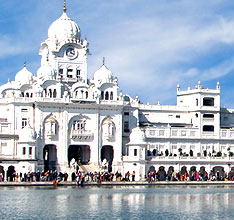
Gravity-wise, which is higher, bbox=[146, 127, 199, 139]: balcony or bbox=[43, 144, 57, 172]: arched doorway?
bbox=[146, 127, 199, 139]: balcony

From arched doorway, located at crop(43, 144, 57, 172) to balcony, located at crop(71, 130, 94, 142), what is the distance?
2.79 meters

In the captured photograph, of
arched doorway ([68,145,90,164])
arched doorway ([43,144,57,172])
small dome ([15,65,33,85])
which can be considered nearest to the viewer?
arched doorway ([43,144,57,172])

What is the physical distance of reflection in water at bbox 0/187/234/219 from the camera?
5312cm

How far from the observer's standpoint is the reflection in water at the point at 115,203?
53.1 m

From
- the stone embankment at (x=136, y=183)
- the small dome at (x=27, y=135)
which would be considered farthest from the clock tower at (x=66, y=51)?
the stone embankment at (x=136, y=183)

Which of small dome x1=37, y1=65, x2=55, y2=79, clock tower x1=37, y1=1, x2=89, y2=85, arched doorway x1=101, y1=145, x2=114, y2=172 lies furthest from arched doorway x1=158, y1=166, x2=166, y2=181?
small dome x1=37, y1=65, x2=55, y2=79

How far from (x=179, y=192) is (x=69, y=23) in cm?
3749

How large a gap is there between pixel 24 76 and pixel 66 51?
20.6 ft

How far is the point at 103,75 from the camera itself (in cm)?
10181

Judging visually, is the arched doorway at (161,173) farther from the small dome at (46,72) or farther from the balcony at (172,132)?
the small dome at (46,72)

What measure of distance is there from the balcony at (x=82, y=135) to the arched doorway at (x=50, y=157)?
2.79 m

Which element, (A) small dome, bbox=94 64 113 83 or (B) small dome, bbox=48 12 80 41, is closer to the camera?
(A) small dome, bbox=94 64 113 83

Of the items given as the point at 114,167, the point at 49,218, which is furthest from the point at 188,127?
the point at 49,218

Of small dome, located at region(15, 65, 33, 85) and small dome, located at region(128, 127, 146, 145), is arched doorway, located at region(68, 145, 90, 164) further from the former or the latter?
small dome, located at region(15, 65, 33, 85)
